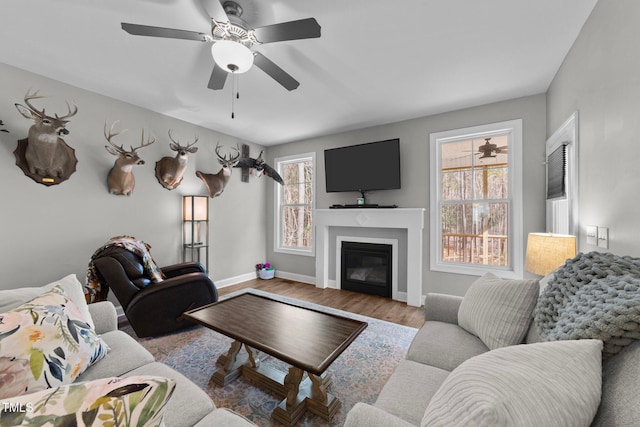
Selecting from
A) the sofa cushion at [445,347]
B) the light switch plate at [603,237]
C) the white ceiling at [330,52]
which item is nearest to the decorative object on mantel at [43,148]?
the white ceiling at [330,52]

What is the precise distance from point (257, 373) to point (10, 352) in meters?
1.31

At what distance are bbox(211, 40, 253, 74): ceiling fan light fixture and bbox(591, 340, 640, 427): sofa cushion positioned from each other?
7.22ft

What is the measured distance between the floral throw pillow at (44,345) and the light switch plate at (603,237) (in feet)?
9.62

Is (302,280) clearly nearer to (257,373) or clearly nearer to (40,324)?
(257,373)

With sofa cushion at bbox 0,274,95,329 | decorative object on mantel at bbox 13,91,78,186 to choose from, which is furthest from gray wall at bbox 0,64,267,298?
sofa cushion at bbox 0,274,95,329

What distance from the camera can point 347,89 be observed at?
2.83 meters

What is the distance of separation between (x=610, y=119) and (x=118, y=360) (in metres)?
3.07

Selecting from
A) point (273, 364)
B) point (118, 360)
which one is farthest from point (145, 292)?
point (273, 364)

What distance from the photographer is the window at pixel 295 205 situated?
477 centimetres

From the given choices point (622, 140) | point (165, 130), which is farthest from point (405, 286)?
point (165, 130)

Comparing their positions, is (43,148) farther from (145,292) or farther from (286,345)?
(286,345)

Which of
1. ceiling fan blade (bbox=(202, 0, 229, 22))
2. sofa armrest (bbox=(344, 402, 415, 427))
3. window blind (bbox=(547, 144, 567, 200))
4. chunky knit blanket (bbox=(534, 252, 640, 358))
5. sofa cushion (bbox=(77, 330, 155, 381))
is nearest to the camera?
chunky knit blanket (bbox=(534, 252, 640, 358))

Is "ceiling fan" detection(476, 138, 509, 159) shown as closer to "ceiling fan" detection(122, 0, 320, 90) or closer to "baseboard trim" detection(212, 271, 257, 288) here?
"ceiling fan" detection(122, 0, 320, 90)

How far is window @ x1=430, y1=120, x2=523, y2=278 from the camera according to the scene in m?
3.03
